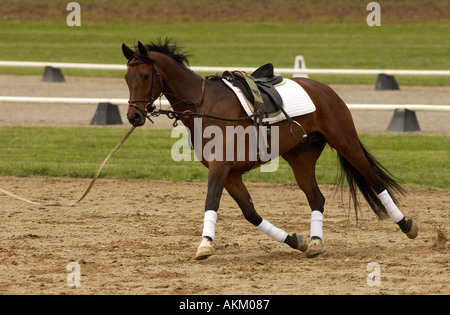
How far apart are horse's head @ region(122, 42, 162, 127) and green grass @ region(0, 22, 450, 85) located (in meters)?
16.3

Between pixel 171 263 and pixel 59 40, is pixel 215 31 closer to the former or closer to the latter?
pixel 59 40

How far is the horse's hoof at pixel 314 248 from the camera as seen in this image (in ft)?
25.5

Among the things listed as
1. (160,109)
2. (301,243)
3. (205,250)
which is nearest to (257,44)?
(301,243)

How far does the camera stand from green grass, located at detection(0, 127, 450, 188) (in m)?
12.1

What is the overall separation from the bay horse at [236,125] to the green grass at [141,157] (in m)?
3.49

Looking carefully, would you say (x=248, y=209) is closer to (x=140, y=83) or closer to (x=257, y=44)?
(x=140, y=83)

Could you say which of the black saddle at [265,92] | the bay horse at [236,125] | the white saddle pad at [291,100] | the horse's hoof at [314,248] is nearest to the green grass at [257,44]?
the bay horse at [236,125]

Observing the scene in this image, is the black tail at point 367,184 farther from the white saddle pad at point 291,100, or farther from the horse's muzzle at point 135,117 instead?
the horse's muzzle at point 135,117

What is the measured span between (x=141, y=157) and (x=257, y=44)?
17700 mm

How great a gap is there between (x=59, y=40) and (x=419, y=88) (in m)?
15.0

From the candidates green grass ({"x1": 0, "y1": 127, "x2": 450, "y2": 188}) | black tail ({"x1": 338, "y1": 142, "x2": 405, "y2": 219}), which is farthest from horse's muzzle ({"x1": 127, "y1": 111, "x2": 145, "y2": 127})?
green grass ({"x1": 0, "y1": 127, "x2": 450, "y2": 188})

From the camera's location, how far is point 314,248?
25.6 ft

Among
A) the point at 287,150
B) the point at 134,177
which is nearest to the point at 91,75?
the point at 134,177

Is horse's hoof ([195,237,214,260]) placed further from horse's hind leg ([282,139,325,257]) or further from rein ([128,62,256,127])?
horse's hind leg ([282,139,325,257])
